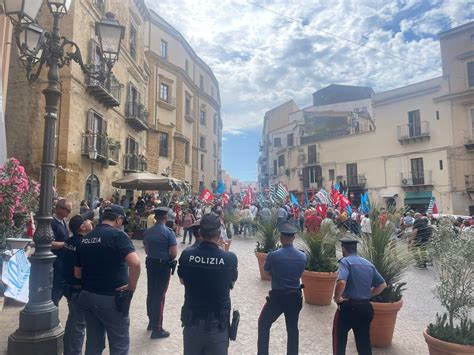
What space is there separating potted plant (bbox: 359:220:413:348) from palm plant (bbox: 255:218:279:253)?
336cm

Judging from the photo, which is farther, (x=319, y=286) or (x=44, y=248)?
(x=319, y=286)

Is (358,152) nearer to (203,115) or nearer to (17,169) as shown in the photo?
(203,115)

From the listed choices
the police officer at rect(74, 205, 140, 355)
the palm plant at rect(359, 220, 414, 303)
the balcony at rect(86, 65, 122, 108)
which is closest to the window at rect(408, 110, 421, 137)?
the balcony at rect(86, 65, 122, 108)

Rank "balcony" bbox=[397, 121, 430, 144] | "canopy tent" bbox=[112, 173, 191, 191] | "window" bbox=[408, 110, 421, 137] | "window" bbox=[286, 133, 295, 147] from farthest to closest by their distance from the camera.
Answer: "window" bbox=[286, 133, 295, 147] → "window" bbox=[408, 110, 421, 137] → "balcony" bbox=[397, 121, 430, 144] → "canopy tent" bbox=[112, 173, 191, 191]

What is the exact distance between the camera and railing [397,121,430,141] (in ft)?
93.6

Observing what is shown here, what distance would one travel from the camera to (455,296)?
405 cm

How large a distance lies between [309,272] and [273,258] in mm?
2445

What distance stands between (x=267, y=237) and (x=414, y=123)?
85.3ft

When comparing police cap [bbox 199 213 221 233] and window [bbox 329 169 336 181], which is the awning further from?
police cap [bbox 199 213 221 233]

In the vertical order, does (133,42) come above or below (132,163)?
above

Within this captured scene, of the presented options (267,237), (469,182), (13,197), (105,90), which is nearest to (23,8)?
(13,197)

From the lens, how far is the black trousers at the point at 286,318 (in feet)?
13.4

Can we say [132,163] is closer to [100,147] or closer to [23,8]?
[100,147]

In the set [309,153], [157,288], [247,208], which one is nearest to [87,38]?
[247,208]
